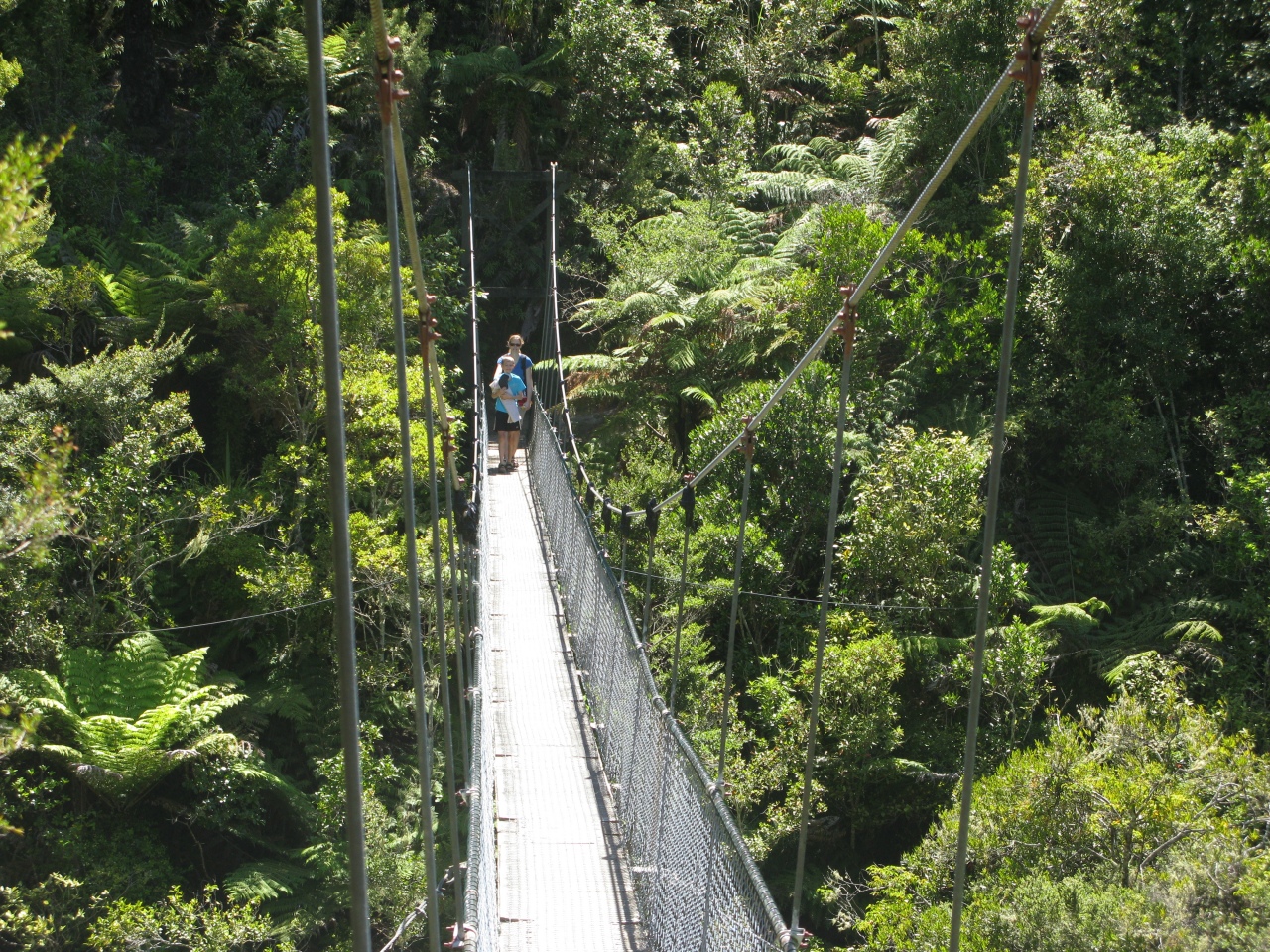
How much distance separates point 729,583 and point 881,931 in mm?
2577

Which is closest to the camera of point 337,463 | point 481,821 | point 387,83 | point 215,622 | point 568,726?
point 337,463

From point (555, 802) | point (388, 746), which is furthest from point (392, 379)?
point (555, 802)

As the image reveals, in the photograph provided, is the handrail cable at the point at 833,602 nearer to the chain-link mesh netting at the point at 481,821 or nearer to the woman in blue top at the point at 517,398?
the woman in blue top at the point at 517,398

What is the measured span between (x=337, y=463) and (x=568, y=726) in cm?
320

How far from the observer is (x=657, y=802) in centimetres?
306

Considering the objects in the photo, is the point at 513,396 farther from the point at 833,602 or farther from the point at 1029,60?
the point at 1029,60

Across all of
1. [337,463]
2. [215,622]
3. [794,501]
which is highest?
[337,463]

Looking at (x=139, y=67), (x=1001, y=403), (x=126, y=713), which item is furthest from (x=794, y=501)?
(x=139, y=67)

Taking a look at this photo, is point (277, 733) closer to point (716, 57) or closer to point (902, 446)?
point (902, 446)

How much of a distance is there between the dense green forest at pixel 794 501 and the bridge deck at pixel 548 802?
2001mm

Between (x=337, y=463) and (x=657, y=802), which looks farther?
(x=657, y=802)

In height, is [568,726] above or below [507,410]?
below

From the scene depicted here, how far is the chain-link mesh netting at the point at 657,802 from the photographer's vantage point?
231 cm

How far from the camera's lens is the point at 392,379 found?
300 inches
